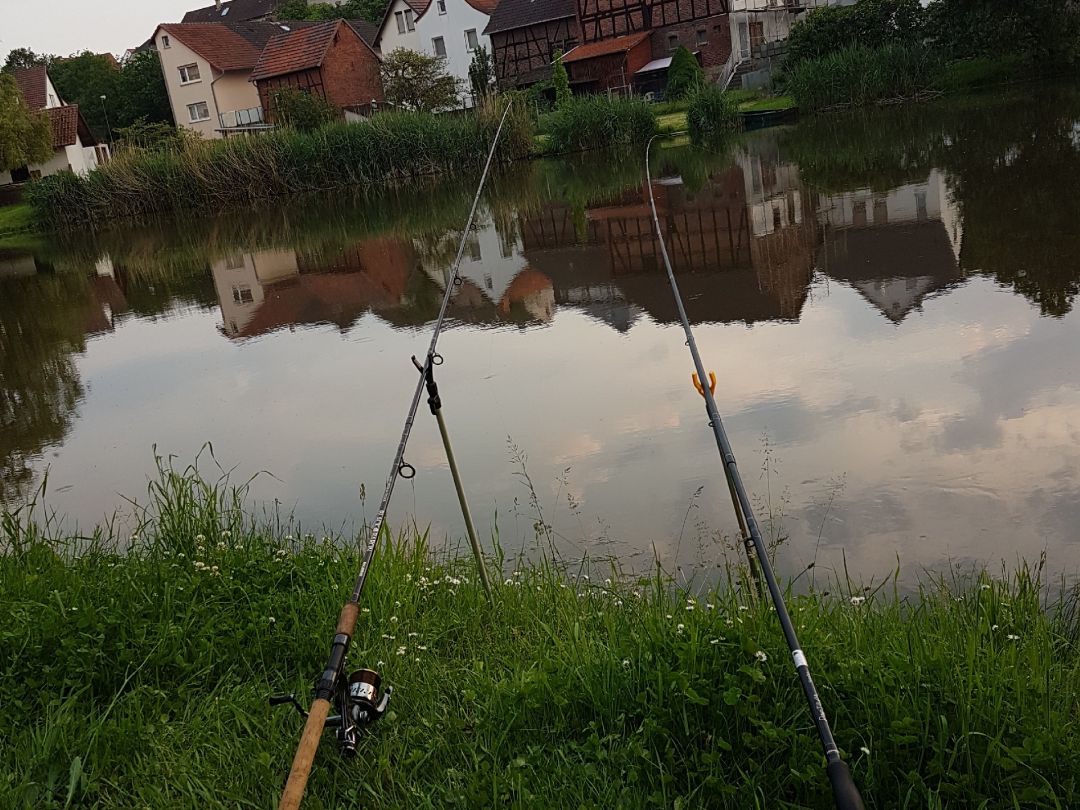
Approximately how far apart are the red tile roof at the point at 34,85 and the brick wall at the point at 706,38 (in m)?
34.0

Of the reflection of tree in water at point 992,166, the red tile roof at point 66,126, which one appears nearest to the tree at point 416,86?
the red tile roof at point 66,126

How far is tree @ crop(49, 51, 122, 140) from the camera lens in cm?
7019

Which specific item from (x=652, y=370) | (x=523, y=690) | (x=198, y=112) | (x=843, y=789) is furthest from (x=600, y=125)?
(x=198, y=112)

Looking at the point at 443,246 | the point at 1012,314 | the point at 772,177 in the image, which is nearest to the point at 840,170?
the point at 772,177

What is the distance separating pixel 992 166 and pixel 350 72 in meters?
45.8

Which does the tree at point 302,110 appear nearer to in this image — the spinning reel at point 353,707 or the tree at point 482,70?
the tree at point 482,70

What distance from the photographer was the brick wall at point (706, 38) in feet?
143

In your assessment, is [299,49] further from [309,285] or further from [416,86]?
[309,285]

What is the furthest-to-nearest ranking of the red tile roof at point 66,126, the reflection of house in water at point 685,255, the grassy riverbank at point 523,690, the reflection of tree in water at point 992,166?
the red tile roof at point 66,126, the reflection of house in water at point 685,255, the reflection of tree in water at point 992,166, the grassy riverbank at point 523,690

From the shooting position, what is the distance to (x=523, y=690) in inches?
121

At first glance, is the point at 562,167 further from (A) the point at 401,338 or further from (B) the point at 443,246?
(A) the point at 401,338

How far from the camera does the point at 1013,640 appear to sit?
293 centimetres

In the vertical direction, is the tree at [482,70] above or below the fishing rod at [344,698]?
above

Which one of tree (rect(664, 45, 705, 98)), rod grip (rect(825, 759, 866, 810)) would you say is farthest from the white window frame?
rod grip (rect(825, 759, 866, 810))
